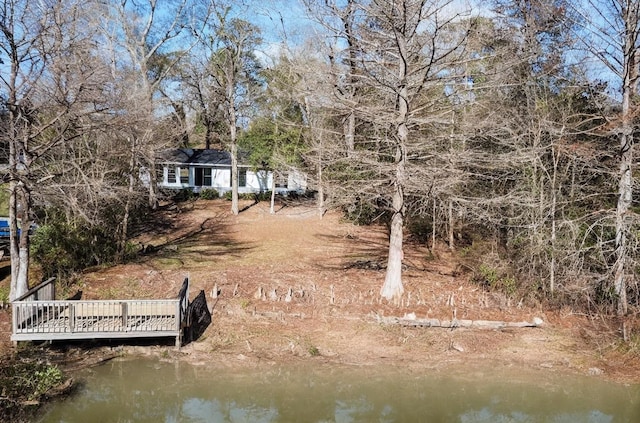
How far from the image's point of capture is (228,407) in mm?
10000

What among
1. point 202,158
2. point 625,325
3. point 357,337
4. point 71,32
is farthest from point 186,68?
point 625,325

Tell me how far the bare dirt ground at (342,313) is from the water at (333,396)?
517mm

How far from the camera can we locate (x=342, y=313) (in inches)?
560

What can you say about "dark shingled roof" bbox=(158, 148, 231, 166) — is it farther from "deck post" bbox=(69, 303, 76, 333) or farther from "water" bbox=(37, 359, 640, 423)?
"water" bbox=(37, 359, 640, 423)

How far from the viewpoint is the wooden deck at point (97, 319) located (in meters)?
11.2

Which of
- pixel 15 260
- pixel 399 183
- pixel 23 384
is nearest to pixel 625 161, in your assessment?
pixel 399 183

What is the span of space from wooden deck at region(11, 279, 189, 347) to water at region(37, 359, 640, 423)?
0.76 m

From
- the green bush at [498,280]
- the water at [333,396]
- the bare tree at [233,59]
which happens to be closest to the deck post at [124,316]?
the water at [333,396]

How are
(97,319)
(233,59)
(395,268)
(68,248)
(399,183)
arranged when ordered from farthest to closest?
(233,59) < (68,248) < (395,268) < (399,183) < (97,319)

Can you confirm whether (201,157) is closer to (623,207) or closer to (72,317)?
(72,317)

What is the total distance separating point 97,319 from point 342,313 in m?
6.35

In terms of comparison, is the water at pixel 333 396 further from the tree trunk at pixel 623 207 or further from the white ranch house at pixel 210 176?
the white ranch house at pixel 210 176

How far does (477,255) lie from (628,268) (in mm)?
6140

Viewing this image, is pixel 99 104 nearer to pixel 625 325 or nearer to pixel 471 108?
pixel 471 108
